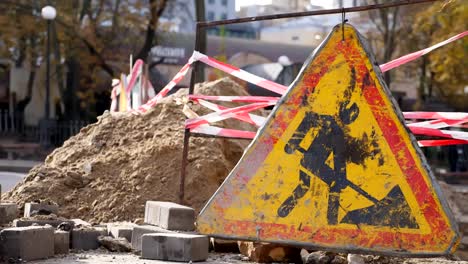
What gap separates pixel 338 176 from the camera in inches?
301

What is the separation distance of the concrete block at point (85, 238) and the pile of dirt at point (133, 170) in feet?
4.41

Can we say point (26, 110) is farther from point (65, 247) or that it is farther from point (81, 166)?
point (65, 247)

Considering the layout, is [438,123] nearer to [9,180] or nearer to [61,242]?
[61,242]

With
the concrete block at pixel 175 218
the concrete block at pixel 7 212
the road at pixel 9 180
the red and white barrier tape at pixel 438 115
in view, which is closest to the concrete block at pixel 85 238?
the concrete block at pixel 175 218

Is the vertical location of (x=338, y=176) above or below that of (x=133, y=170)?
above

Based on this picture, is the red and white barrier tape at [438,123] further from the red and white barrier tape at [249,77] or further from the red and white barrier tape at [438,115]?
the red and white barrier tape at [249,77]

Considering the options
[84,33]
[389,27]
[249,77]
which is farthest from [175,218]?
[389,27]

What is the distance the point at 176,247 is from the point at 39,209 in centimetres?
206

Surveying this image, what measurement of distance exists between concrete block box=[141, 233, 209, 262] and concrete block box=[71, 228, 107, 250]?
86cm

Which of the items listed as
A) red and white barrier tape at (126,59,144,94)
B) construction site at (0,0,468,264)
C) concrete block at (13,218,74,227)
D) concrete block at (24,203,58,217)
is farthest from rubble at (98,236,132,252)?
red and white barrier tape at (126,59,144,94)

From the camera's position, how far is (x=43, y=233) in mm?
8539

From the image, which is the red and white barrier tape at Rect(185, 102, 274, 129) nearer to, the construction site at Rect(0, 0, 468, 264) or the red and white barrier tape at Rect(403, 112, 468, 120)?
the construction site at Rect(0, 0, 468, 264)

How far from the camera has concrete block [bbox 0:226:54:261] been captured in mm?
8297

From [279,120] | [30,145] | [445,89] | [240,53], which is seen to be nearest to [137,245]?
[279,120]
